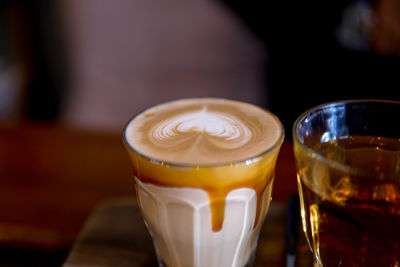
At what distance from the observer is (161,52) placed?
1.99 metres

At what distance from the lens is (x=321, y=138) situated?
0.61 meters

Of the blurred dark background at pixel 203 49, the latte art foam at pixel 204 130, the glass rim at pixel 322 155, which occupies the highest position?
the glass rim at pixel 322 155

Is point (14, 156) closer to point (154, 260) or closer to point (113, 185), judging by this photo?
point (113, 185)

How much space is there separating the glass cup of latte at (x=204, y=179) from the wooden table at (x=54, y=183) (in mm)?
234

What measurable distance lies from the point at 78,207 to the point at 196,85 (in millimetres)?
1202

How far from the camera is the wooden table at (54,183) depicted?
0.77 meters

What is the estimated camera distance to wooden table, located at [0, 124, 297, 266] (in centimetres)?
77

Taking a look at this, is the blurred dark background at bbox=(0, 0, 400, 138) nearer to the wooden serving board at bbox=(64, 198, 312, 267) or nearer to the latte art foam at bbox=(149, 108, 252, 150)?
the wooden serving board at bbox=(64, 198, 312, 267)

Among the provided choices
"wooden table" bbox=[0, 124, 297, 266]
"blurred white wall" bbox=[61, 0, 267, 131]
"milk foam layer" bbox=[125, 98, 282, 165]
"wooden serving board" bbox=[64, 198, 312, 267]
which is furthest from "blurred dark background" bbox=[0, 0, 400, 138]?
"milk foam layer" bbox=[125, 98, 282, 165]

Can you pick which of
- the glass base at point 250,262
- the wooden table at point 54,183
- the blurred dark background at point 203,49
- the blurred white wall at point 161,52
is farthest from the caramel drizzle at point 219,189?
the blurred white wall at point 161,52

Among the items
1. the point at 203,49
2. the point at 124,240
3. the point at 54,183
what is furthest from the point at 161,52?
the point at 124,240

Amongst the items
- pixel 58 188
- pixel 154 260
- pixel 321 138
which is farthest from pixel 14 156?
pixel 321 138

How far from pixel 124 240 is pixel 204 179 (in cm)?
27

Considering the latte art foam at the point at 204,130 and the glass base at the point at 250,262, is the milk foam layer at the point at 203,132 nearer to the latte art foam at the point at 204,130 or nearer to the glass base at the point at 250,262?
the latte art foam at the point at 204,130
